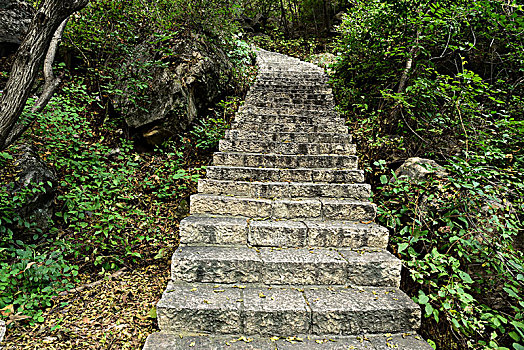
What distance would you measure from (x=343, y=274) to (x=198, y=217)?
1570 millimetres

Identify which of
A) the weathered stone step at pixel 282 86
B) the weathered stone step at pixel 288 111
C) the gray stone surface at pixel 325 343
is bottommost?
the gray stone surface at pixel 325 343

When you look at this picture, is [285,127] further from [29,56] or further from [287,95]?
[29,56]

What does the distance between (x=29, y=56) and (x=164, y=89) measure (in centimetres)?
206

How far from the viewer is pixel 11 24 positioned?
4.37 metres

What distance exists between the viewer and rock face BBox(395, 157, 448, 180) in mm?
2707

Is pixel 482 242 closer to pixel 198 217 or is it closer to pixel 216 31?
pixel 198 217

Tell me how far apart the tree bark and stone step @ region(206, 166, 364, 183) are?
6.39 ft

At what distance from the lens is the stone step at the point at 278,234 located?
2.41 metres

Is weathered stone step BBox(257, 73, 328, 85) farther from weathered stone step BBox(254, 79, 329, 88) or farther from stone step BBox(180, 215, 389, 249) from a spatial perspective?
stone step BBox(180, 215, 389, 249)

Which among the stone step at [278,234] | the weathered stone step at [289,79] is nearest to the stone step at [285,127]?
the stone step at [278,234]

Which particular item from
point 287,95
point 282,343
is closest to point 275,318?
point 282,343

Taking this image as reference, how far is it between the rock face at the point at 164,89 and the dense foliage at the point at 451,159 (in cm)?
297

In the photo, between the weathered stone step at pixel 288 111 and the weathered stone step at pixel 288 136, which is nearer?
the weathered stone step at pixel 288 136

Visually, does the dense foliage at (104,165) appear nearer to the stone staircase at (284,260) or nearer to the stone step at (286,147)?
the stone step at (286,147)
